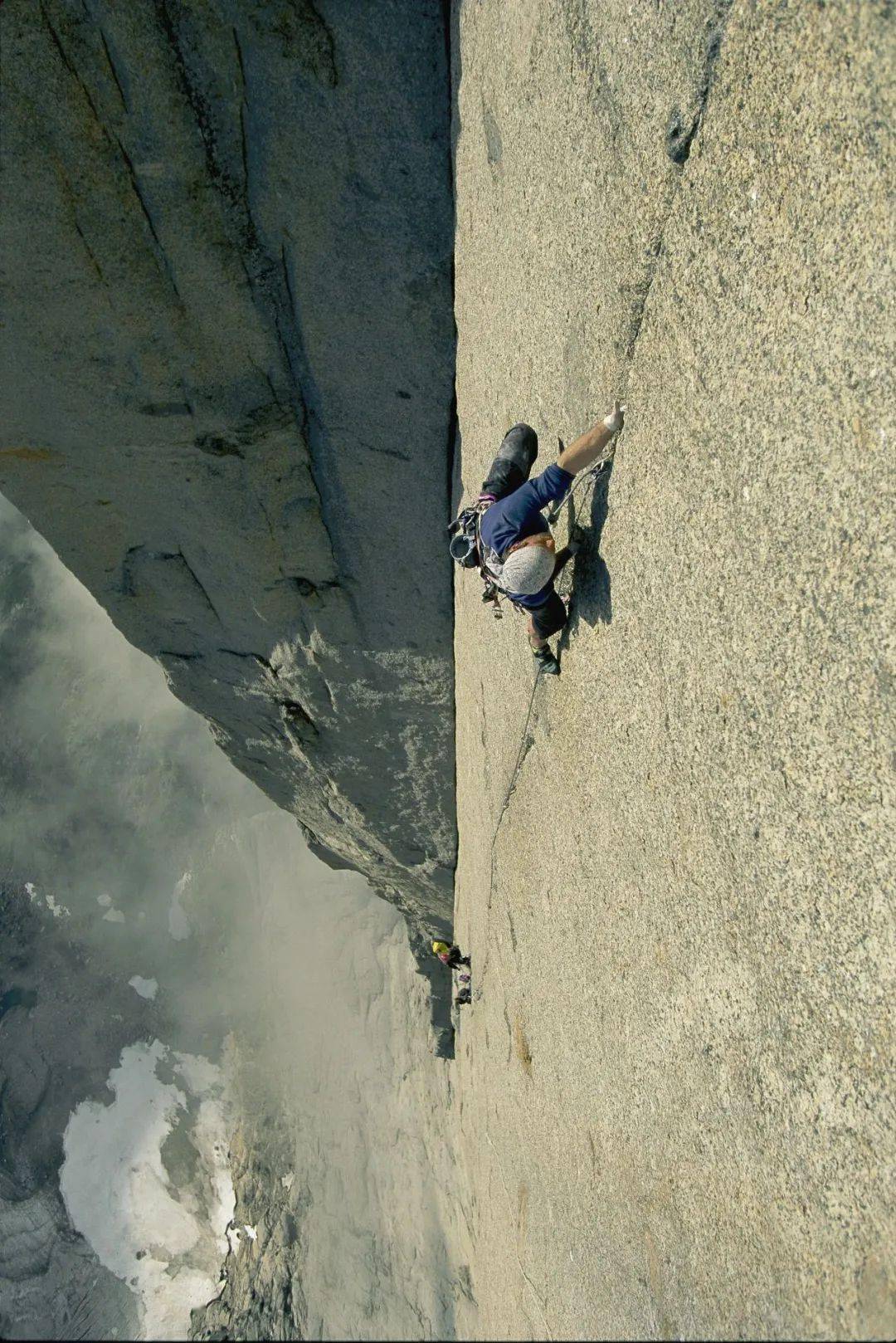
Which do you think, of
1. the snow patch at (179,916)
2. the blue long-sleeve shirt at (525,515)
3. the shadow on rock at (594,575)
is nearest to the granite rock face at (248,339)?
the blue long-sleeve shirt at (525,515)

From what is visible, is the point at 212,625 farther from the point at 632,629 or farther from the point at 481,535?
the point at 632,629

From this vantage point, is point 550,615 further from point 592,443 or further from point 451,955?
point 451,955

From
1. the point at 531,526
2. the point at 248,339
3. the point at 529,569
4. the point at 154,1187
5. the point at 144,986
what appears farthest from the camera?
the point at 144,986

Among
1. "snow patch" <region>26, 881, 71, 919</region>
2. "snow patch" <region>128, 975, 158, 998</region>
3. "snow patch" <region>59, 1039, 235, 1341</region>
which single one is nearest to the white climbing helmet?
"snow patch" <region>59, 1039, 235, 1341</region>

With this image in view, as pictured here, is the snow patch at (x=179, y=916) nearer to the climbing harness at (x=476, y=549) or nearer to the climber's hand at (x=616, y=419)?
the climbing harness at (x=476, y=549)

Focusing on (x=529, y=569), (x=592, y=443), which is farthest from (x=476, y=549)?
(x=592, y=443)

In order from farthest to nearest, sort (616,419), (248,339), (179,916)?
(179,916) < (248,339) < (616,419)

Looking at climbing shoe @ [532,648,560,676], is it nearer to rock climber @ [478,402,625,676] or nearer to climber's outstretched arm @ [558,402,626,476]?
rock climber @ [478,402,625,676]

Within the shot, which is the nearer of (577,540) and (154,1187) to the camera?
(577,540)
